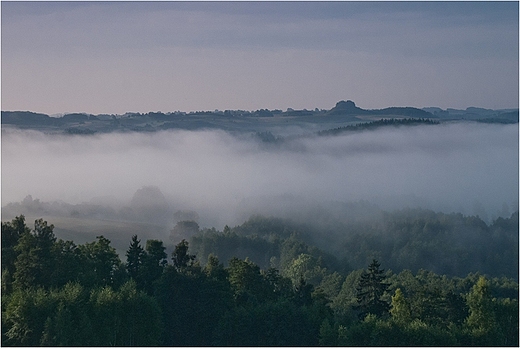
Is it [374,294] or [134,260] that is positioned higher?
[134,260]

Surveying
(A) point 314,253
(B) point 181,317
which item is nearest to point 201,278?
(B) point 181,317

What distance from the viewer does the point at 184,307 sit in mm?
63625

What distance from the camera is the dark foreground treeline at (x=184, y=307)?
5634 cm

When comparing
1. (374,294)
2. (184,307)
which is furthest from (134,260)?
(374,294)

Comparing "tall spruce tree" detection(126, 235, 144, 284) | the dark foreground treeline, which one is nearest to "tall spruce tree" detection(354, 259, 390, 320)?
the dark foreground treeline

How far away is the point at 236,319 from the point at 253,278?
9.05m

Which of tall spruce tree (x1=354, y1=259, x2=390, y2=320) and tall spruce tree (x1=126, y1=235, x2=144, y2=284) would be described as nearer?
tall spruce tree (x1=354, y1=259, x2=390, y2=320)

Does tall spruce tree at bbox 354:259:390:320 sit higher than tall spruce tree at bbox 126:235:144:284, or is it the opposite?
tall spruce tree at bbox 126:235:144:284

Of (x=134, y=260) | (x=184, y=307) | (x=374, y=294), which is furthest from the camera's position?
(x=134, y=260)

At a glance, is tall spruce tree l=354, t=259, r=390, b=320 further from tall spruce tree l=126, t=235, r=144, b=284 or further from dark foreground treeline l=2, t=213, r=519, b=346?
tall spruce tree l=126, t=235, r=144, b=284

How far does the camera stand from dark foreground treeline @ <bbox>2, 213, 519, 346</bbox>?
56.3 m

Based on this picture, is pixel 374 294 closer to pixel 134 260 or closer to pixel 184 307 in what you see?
pixel 184 307

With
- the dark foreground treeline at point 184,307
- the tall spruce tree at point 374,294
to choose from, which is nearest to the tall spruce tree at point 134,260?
the dark foreground treeline at point 184,307

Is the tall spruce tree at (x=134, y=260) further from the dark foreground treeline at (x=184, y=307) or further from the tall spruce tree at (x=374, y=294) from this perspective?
the tall spruce tree at (x=374, y=294)
